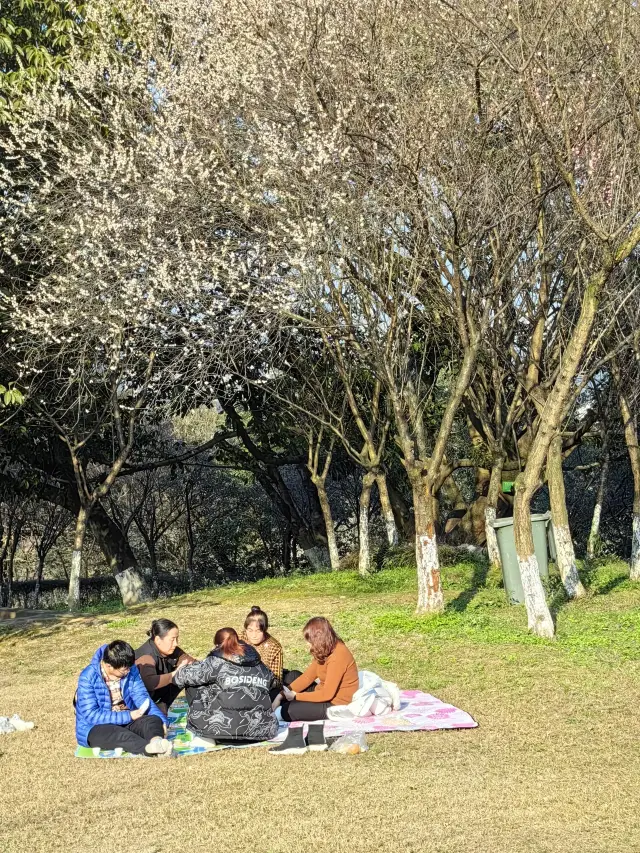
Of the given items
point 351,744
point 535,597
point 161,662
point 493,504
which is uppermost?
point 493,504

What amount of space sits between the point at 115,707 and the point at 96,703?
18 cm

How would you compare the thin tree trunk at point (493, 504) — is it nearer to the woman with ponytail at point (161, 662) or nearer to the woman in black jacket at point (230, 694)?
the woman with ponytail at point (161, 662)

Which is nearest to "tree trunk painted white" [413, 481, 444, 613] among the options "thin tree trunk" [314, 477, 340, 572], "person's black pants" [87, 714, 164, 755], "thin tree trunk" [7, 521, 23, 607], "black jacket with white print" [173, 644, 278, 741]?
"black jacket with white print" [173, 644, 278, 741]

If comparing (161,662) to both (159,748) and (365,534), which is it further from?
(365,534)

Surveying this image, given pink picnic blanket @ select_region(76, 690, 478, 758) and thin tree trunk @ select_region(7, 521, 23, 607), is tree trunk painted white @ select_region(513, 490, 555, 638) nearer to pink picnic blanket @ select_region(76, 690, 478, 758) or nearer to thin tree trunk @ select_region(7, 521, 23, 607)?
pink picnic blanket @ select_region(76, 690, 478, 758)

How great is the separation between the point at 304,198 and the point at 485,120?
9.10 ft

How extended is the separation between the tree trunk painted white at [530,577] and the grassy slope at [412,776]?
266mm

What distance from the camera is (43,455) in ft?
73.2

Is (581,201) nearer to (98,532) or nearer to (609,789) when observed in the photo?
(609,789)

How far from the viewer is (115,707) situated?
7887mm

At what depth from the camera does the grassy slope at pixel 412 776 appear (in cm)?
556

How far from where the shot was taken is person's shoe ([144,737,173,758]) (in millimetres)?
7379

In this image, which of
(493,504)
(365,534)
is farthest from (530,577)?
(365,534)

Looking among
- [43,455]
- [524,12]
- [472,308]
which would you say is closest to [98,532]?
[43,455]
